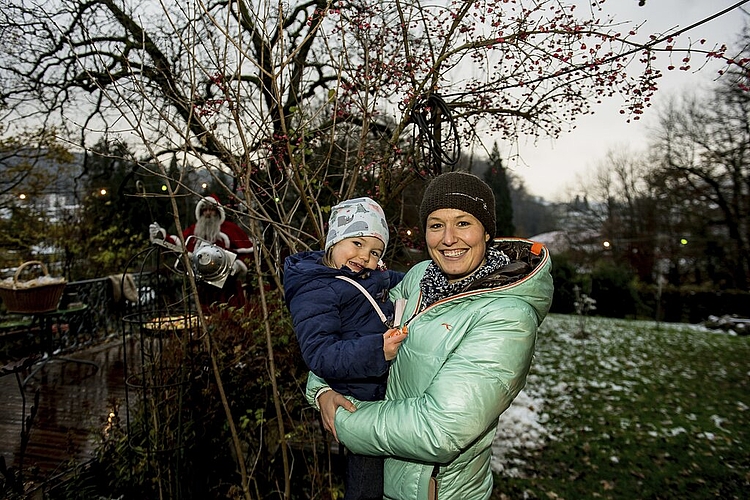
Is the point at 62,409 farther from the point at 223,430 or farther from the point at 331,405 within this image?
the point at 331,405

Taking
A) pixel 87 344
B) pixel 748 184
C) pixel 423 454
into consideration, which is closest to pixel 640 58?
pixel 423 454

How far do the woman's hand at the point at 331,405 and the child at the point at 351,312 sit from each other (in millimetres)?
57

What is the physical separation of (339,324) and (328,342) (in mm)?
85

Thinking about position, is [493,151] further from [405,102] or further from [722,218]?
[722,218]

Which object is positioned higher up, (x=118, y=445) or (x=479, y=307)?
(x=479, y=307)

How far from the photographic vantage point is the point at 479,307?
4.03ft

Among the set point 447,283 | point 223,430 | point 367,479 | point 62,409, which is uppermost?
point 447,283

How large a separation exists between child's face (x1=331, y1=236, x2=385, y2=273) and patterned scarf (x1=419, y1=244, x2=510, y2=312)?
250 mm

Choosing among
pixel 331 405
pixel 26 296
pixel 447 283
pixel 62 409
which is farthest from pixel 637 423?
pixel 26 296

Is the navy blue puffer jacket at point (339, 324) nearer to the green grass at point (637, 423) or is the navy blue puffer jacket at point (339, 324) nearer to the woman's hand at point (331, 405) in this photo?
the woman's hand at point (331, 405)

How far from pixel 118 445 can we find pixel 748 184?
705 inches

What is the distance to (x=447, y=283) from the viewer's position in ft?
4.75

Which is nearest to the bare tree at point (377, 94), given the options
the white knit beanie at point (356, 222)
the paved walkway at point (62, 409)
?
the white knit beanie at point (356, 222)

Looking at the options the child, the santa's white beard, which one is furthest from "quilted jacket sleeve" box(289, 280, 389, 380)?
the santa's white beard
